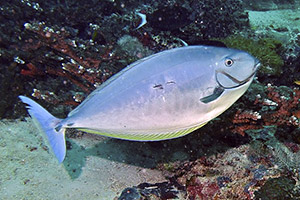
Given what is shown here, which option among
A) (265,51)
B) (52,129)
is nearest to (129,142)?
(52,129)

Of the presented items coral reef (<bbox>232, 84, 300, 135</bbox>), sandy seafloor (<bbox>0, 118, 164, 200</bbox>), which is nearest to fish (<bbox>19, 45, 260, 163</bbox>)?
sandy seafloor (<bbox>0, 118, 164, 200</bbox>)

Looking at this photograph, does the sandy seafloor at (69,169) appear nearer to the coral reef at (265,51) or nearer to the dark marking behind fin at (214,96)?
the dark marking behind fin at (214,96)

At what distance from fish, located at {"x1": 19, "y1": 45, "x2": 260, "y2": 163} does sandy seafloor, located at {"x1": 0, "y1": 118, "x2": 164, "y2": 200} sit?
158 centimetres

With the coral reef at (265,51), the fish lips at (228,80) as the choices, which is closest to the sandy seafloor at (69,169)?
the fish lips at (228,80)

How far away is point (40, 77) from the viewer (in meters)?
4.84

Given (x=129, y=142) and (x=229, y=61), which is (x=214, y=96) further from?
(x=129, y=142)

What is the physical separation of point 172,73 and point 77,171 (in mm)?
2333

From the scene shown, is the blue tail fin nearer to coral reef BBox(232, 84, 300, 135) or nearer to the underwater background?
the underwater background

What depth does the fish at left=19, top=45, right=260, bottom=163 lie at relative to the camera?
1.69 m

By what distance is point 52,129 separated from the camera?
6.15 feet

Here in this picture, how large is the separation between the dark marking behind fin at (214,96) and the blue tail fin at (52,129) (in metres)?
1.13

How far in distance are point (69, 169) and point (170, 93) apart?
2307mm

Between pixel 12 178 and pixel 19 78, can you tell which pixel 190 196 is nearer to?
pixel 12 178

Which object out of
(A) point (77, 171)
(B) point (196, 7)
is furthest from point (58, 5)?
(A) point (77, 171)
